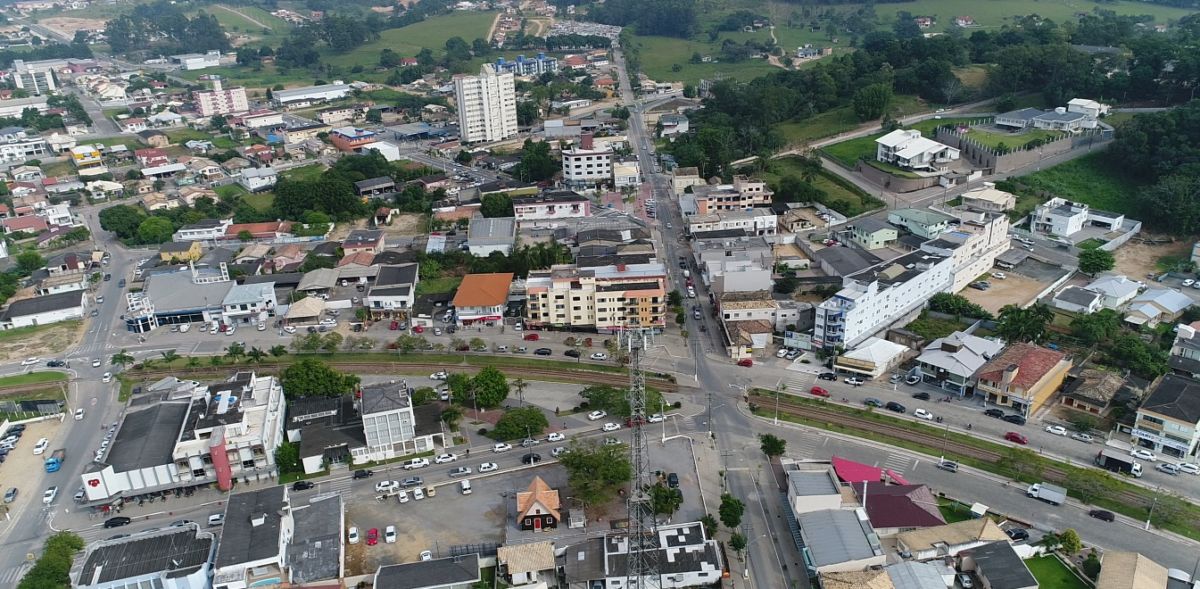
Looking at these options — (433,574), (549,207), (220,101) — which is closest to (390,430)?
(433,574)

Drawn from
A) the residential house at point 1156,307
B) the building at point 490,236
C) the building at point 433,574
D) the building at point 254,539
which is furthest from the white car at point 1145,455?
the building at point 490,236

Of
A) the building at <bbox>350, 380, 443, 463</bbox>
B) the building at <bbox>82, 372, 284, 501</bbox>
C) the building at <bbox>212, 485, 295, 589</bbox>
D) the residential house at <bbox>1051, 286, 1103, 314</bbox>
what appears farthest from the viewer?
the residential house at <bbox>1051, 286, 1103, 314</bbox>

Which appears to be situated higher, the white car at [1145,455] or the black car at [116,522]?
the black car at [116,522]

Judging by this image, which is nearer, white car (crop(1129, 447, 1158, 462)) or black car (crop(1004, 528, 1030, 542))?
black car (crop(1004, 528, 1030, 542))

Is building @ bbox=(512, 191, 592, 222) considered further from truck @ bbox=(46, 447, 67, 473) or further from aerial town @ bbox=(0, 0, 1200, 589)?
truck @ bbox=(46, 447, 67, 473)

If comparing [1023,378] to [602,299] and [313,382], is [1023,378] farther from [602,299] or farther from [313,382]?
[313,382]

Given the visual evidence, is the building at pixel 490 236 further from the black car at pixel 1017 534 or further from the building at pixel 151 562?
the black car at pixel 1017 534

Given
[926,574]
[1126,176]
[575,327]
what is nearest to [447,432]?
[575,327]

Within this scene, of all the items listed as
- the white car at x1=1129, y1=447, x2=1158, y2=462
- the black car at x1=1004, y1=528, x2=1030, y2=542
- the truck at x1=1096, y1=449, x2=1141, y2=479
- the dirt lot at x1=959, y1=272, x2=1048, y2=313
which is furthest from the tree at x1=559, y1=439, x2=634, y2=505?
the dirt lot at x1=959, y1=272, x2=1048, y2=313
